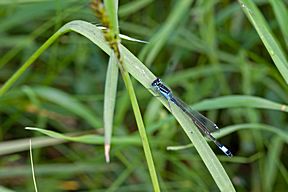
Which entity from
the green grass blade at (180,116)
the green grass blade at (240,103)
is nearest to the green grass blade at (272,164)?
the green grass blade at (240,103)

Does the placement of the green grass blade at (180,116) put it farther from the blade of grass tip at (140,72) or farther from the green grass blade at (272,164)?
the green grass blade at (272,164)

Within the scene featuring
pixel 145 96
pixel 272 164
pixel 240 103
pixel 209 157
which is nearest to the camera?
pixel 209 157

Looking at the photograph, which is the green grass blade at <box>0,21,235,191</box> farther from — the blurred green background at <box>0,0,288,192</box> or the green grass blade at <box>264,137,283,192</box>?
the green grass blade at <box>264,137,283,192</box>

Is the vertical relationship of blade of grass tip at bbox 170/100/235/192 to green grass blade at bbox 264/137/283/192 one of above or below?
below

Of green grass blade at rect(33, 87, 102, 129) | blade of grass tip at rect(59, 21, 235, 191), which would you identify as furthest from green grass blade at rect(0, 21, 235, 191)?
green grass blade at rect(33, 87, 102, 129)

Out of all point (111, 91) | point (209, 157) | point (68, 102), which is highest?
point (68, 102)

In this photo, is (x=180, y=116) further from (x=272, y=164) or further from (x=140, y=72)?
(x=272, y=164)

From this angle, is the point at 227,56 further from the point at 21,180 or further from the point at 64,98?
the point at 21,180

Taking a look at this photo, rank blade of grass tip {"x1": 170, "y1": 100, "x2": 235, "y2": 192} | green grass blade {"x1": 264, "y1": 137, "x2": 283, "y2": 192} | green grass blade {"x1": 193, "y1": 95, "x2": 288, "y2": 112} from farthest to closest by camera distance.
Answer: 1. green grass blade {"x1": 264, "y1": 137, "x2": 283, "y2": 192}
2. green grass blade {"x1": 193, "y1": 95, "x2": 288, "y2": 112}
3. blade of grass tip {"x1": 170, "y1": 100, "x2": 235, "y2": 192}

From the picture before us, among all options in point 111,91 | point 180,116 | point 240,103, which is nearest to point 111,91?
point 111,91
